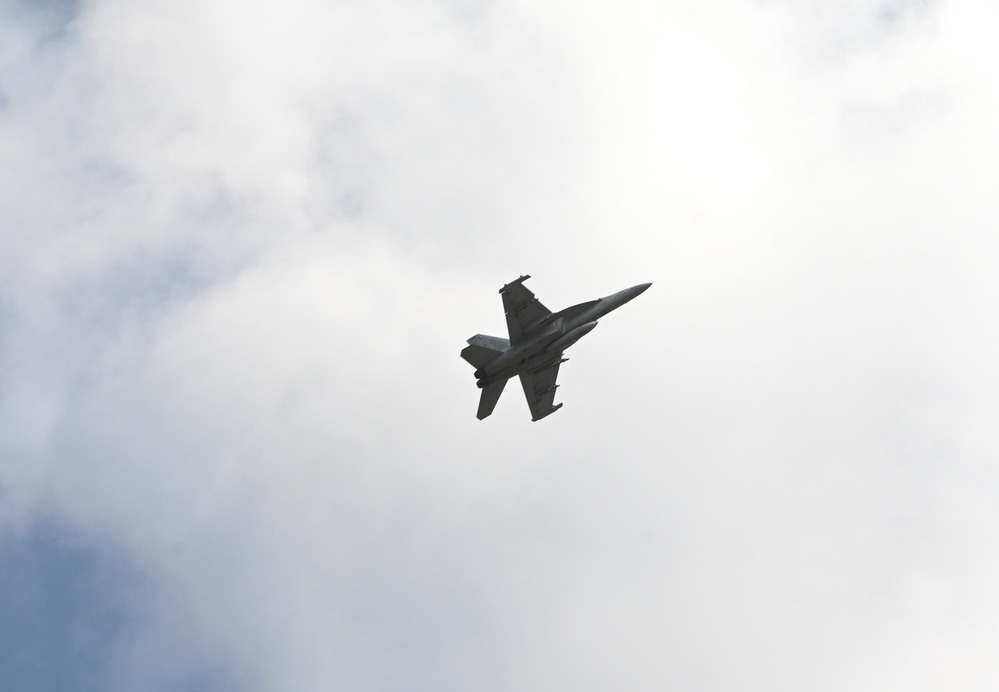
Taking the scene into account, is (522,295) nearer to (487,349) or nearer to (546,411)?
(487,349)

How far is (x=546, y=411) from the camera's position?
264ft

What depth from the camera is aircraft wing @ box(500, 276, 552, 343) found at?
7312 cm

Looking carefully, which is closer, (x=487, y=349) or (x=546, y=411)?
(x=487, y=349)

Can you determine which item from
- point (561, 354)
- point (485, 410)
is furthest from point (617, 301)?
point (485, 410)

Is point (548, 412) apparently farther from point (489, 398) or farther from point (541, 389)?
point (489, 398)

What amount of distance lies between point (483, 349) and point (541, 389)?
6839 millimetres

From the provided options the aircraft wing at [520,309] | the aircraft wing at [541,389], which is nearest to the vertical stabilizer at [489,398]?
the aircraft wing at [541,389]

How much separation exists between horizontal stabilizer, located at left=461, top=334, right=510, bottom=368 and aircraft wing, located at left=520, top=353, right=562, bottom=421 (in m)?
3.15

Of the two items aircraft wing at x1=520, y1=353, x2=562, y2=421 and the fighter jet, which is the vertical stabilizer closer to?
the fighter jet

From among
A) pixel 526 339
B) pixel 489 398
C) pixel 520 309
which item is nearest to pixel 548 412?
pixel 489 398

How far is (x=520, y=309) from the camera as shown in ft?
243

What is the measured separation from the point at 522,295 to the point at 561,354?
6711 mm

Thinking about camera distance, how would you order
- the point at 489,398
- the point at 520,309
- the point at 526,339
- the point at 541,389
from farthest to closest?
the point at 541,389 → the point at 489,398 → the point at 526,339 → the point at 520,309

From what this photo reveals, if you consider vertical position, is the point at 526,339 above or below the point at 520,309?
below
